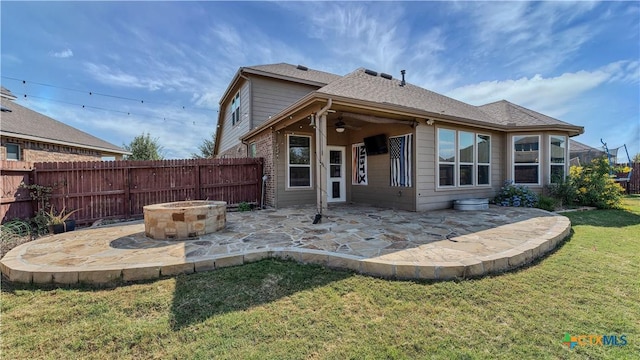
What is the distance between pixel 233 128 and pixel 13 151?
778cm

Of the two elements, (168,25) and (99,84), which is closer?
(168,25)

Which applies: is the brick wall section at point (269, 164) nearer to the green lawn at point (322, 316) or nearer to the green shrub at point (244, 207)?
the green shrub at point (244, 207)

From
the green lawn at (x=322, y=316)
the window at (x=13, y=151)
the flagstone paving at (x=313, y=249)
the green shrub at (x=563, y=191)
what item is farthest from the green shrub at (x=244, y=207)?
the green shrub at (x=563, y=191)

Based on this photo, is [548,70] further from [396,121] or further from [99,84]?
[99,84]

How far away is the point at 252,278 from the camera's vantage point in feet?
9.92

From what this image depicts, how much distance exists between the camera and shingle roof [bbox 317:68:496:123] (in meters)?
6.04

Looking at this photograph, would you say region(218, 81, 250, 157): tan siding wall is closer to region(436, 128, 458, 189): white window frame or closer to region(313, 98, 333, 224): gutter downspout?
region(313, 98, 333, 224): gutter downspout

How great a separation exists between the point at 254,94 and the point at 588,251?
10338mm

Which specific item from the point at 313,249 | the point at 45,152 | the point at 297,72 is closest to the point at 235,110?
the point at 297,72

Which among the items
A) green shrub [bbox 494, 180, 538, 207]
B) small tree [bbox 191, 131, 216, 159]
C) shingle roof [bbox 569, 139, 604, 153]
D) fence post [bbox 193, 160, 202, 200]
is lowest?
green shrub [bbox 494, 180, 538, 207]

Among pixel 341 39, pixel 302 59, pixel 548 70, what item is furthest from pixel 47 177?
pixel 548 70

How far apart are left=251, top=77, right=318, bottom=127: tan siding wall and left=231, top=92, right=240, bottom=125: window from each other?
1.93m

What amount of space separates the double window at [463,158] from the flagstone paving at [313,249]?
7.00ft

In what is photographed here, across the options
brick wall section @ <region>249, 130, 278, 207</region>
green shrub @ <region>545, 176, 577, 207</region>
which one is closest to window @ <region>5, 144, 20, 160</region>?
brick wall section @ <region>249, 130, 278, 207</region>
